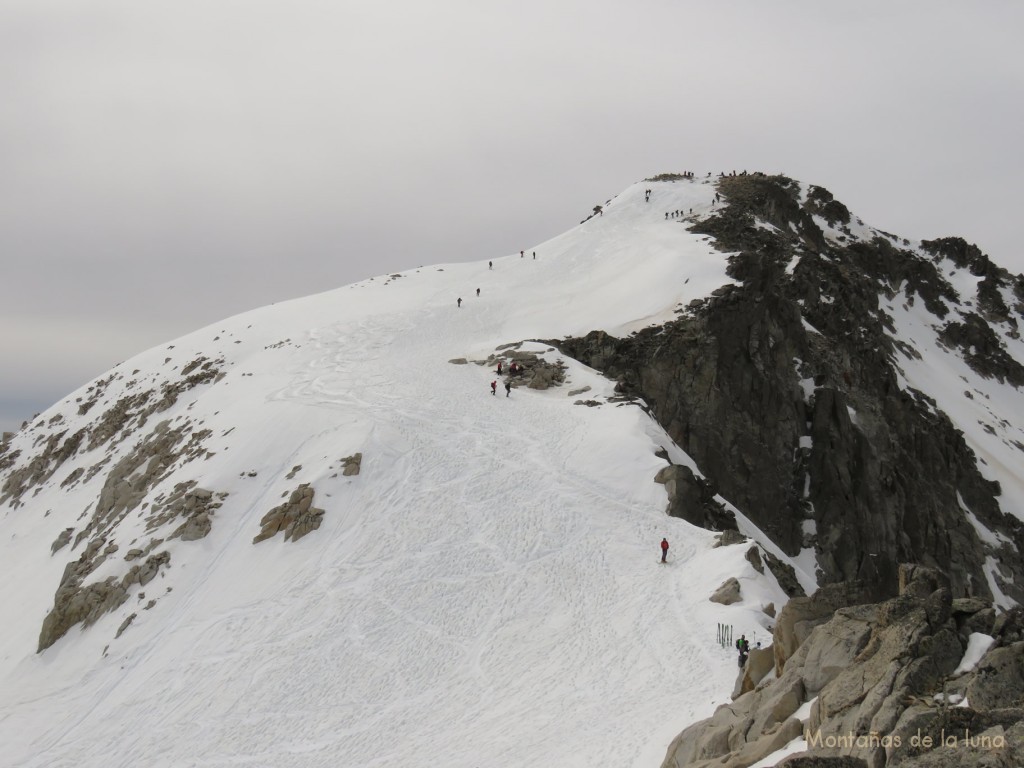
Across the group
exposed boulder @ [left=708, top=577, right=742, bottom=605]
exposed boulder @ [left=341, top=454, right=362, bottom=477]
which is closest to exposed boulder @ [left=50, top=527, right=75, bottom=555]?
exposed boulder @ [left=341, top=454, right=362, bottom=477]

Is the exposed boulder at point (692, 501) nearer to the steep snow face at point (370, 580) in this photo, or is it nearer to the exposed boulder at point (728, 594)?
the steep snow face at point (370, 580)

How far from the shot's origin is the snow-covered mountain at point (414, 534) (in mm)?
22016

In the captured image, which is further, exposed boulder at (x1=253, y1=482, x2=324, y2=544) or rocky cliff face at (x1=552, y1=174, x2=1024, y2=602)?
rocky cliff face at (x1=552, y1=174, x2=1024, y2=602)

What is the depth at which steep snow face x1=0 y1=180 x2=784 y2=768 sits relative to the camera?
70.0 ft

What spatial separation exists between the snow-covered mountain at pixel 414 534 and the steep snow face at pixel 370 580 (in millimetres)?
119

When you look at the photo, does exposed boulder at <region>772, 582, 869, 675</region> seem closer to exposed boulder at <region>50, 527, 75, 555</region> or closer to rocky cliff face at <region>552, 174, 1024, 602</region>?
rocky cliff face at <region>552, 174, 1024, 602</region>

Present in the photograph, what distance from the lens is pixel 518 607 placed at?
25734mm

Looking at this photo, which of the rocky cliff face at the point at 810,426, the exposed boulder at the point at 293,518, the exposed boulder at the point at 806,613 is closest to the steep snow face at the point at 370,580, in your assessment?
the exposed boulder at the point at 293,518

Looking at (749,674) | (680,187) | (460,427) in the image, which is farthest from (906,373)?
(749,674)

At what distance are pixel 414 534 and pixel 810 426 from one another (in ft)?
103

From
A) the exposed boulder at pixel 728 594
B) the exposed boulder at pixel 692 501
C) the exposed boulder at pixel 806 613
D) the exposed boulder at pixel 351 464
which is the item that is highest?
the exposed boulder at pixel 351 464

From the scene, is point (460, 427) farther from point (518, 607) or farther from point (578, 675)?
point (578, 675)

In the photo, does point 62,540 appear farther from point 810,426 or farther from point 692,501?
point 810,426

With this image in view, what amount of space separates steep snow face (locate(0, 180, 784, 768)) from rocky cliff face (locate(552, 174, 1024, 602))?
4.17m
